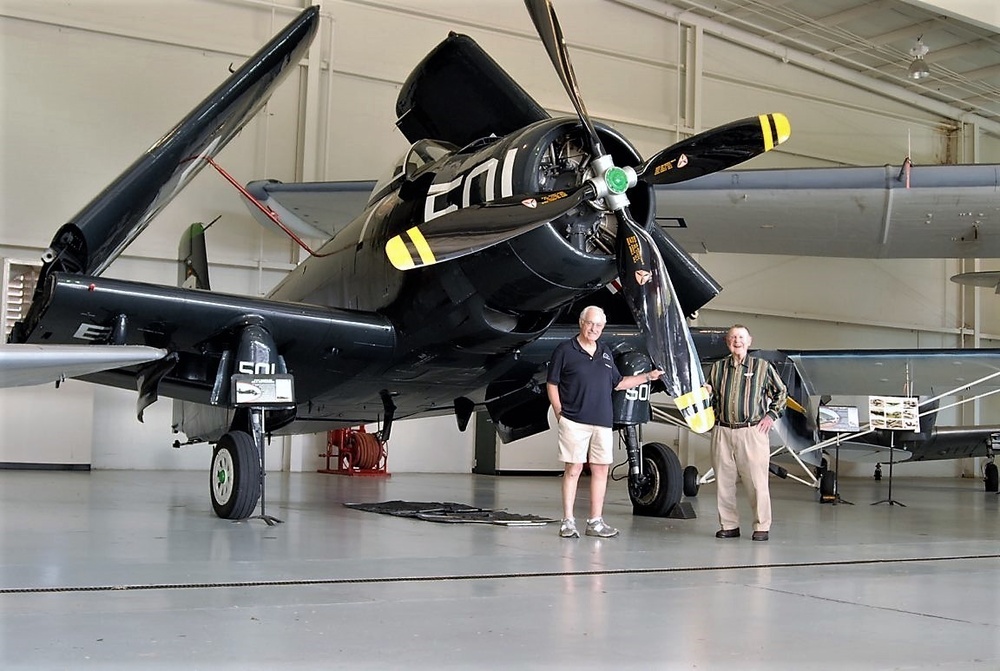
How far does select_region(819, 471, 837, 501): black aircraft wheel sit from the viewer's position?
458 inches

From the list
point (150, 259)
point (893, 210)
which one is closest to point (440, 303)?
point (893, 210)

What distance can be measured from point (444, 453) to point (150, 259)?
613 cm

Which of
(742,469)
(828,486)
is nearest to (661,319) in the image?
(742,469)

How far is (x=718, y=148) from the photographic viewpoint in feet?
19.7

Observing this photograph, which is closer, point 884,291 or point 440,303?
point 440,303

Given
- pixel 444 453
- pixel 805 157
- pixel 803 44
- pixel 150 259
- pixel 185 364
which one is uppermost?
pixel 803 44

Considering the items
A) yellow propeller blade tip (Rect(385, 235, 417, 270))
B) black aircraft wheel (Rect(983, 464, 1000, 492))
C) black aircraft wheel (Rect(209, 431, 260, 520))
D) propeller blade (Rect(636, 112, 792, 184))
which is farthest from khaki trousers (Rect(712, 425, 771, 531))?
black aircraft wheel (Rect(983, 464, 1000, 492))

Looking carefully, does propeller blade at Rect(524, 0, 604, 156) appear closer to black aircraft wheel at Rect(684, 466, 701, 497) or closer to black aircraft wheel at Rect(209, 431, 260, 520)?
black aircraft wheel at Rect(209, 431, 260, 520)

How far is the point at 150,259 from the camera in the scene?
1545 cm

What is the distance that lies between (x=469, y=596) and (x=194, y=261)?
786cm

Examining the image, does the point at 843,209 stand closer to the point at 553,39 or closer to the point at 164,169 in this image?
the point at 553,39

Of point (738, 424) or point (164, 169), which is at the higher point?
point (164, 169)

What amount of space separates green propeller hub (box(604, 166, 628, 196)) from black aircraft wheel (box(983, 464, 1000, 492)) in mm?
14037

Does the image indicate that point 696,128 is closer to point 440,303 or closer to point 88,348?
point 440,303
